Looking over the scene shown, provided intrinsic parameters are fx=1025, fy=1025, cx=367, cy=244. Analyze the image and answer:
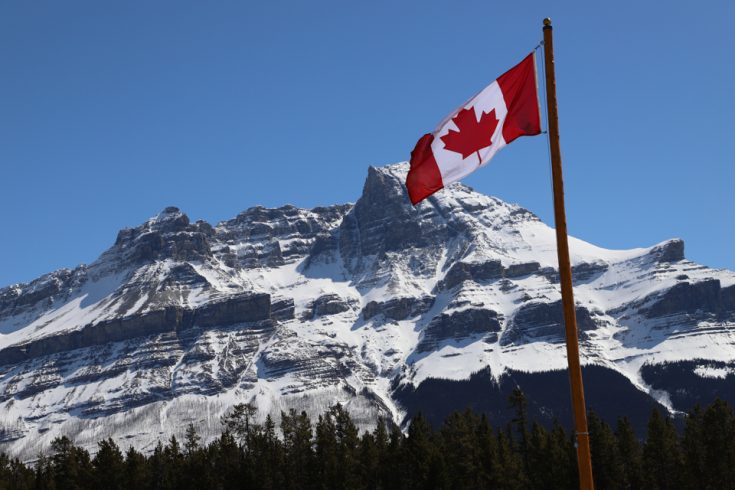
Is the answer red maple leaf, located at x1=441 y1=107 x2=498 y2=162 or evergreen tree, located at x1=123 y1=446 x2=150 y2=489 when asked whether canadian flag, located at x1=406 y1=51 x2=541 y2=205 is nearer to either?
red maple leaf, located at x1=441 y1=107 x2=498 y2=162

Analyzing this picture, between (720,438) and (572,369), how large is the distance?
105 meters

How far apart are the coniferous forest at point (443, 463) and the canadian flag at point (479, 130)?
89.3 metres

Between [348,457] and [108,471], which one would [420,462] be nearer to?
[348,457]

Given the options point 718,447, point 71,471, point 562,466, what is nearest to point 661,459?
point 718,447

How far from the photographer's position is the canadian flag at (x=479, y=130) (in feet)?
84.5

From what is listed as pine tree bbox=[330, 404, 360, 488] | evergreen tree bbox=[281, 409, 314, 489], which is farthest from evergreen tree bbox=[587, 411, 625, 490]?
evergreen tree bbox=[281, 409, 314, 489]

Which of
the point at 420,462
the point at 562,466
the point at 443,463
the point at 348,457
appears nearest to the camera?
the point at 562,466

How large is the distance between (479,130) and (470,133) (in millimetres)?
311

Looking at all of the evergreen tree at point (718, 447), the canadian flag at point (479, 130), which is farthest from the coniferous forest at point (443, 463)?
the canadian flag at point (479, 130)

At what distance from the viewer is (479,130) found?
88.3 feet

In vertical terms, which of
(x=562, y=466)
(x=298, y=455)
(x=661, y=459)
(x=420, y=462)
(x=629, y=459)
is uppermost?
(x=298, y=455)

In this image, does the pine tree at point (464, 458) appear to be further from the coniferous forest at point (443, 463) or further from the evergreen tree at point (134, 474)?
the evergreen tree at point (134, 474)

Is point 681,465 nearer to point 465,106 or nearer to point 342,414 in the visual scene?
point 342,414

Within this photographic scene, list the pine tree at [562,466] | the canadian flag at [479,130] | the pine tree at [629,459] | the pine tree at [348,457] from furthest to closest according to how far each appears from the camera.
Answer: the pine tree at [348,457] → the pine tree at [629,459] → the pine tree at [562,466] → the canadian flag at [479,130]
